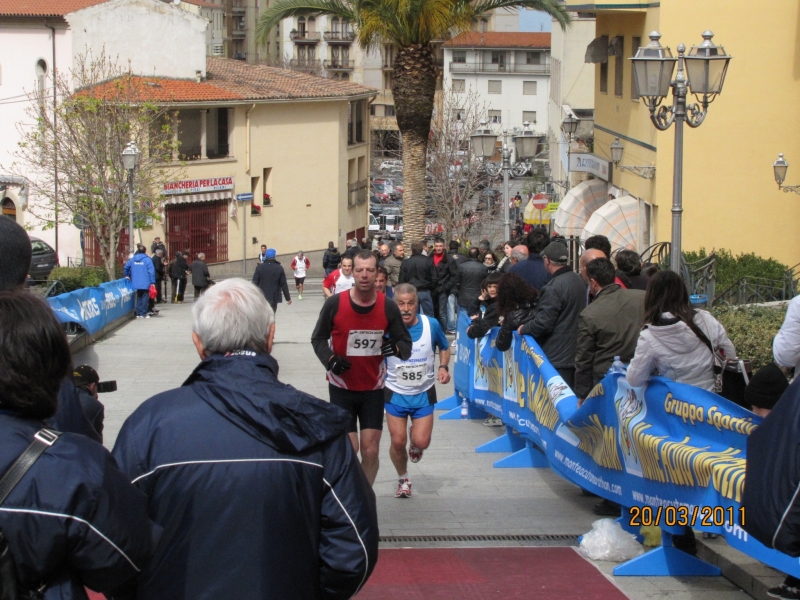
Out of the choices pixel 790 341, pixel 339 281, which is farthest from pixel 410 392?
pixel 339 281

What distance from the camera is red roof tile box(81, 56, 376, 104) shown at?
43.5 metres

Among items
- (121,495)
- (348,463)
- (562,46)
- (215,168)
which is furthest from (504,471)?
(562,46)

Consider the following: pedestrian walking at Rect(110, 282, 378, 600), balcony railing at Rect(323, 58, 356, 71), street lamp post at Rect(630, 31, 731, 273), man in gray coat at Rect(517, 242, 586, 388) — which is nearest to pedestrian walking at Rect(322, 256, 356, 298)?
street lamp post at Rect(630, 31, 731, 273)

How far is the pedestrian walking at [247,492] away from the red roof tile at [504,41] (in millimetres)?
88487

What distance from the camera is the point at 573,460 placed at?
7676 mm

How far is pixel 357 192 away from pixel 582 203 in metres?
28.4

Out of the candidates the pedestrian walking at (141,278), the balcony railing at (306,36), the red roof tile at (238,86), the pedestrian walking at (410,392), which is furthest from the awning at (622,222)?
the balcony railing at (306,36)

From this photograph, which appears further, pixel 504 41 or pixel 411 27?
pixel 504 41

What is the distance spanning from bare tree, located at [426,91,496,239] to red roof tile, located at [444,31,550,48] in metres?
36.4

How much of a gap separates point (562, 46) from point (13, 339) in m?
50.9

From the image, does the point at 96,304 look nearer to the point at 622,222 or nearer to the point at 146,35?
the point at 622,222

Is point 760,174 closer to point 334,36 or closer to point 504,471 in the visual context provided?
point 504,471

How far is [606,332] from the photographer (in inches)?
295

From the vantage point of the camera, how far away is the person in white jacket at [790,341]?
5.19 m
